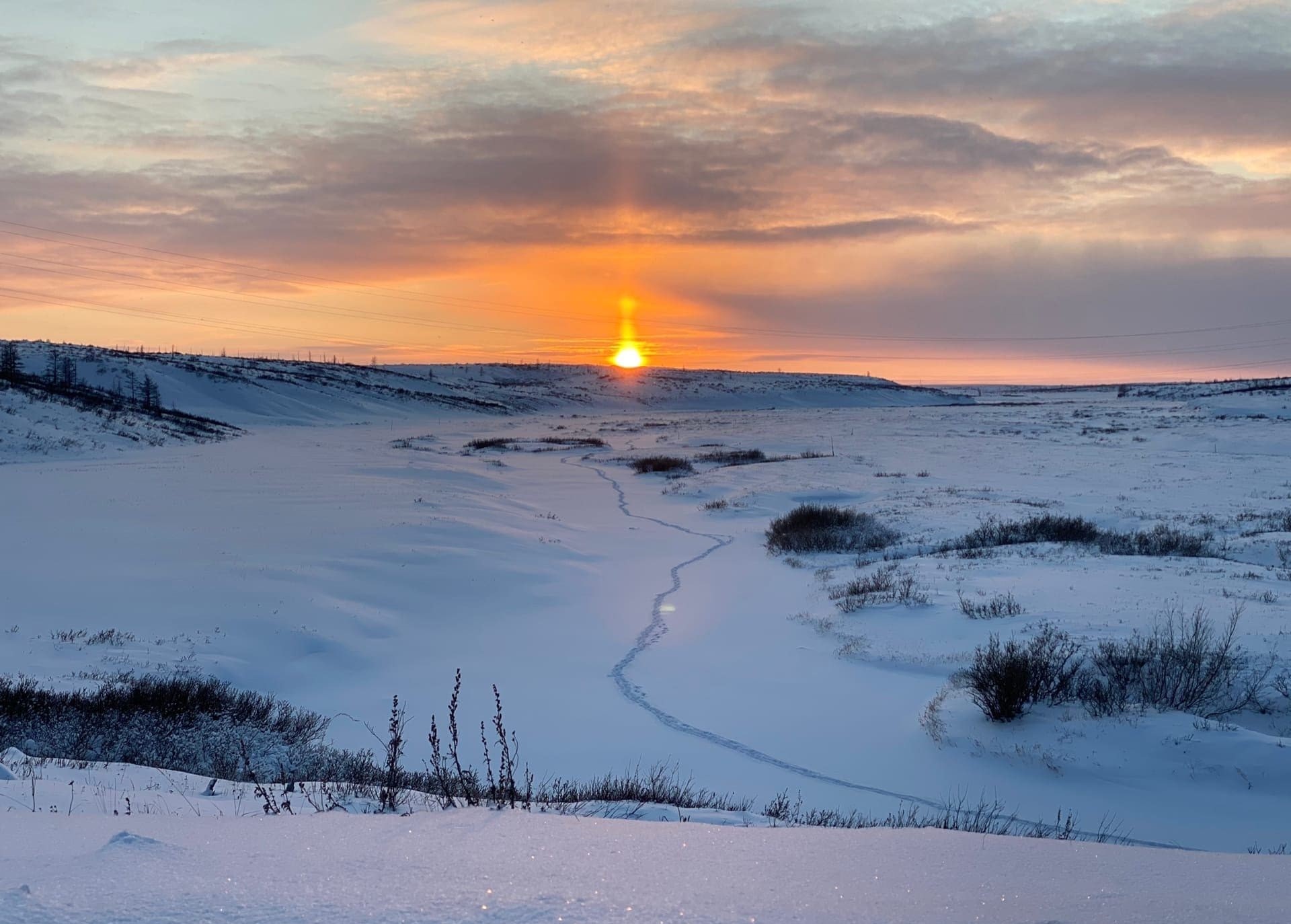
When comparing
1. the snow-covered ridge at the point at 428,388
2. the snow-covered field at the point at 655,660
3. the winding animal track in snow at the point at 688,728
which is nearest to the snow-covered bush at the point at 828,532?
the snow-covered field at the point at 655,660

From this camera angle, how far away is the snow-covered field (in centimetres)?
306

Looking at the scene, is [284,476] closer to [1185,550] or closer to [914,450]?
[1185,550]

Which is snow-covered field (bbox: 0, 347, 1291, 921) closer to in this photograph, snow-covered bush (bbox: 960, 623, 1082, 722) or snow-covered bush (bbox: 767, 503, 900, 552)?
snow-covered bush (bbox: 960, 623, 1082, 722)

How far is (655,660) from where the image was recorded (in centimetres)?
1091

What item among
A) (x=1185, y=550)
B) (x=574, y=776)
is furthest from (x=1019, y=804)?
(x=1185, y=550)

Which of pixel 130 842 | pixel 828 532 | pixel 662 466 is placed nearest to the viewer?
pixel 130 842

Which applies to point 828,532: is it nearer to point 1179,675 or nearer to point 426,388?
point 1179,675

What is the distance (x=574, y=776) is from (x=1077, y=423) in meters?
56.7

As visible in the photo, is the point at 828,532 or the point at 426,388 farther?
the point at 426,388

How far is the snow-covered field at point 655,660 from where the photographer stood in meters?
3.06

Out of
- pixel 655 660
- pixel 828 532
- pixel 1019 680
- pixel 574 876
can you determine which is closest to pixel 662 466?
pixel 828 532

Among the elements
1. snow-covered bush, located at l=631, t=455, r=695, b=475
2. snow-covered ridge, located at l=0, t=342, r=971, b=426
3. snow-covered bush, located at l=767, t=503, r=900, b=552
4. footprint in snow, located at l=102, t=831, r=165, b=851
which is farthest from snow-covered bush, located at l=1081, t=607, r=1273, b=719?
snow-covered ridge, located at l=0, t=342, r=971, b=426

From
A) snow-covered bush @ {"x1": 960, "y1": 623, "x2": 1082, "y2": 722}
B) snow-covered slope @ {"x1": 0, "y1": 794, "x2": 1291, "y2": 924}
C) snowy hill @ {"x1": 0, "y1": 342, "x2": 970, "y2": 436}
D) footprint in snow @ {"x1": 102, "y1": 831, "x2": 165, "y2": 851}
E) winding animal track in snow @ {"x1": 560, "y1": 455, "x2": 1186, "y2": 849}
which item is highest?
snowy hill @ {"x1": 0, "y1": 342, "x2": 970, "y2": 436}

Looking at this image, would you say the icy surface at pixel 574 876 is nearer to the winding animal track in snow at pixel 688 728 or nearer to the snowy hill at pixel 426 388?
the winding animal track in snow at pixel 688 728
